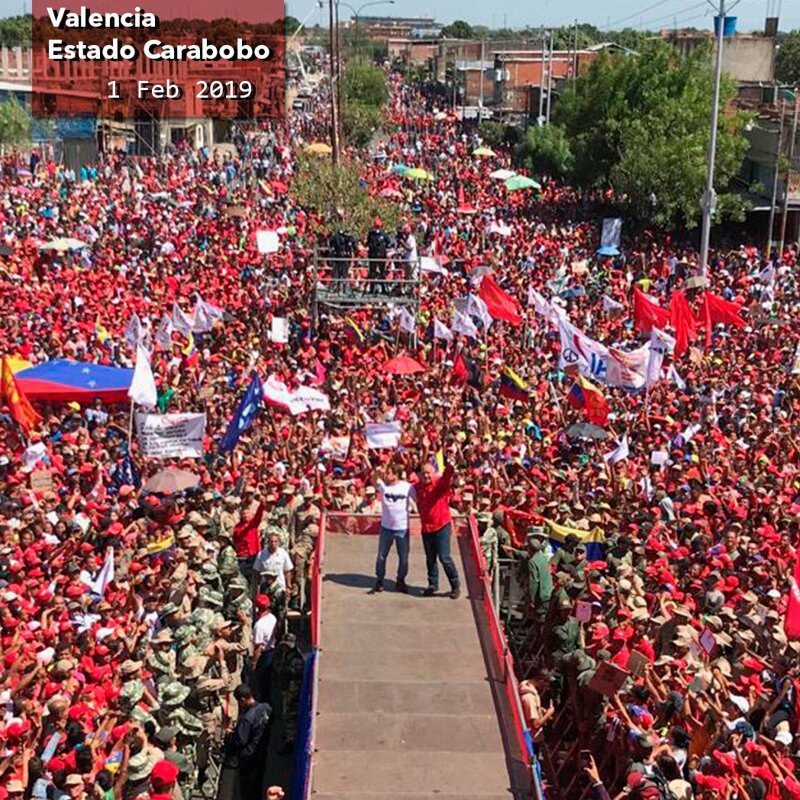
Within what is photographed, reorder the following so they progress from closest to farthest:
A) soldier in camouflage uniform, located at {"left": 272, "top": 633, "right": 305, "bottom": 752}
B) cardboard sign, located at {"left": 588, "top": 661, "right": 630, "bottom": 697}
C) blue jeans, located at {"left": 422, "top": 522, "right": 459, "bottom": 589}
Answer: cardboard sign, located at {"left": 588, "top": 661, "right": 630, "bottom": 697} → blue jeans, located at {"left": 422, "top": 522, "right": 459, "bottom": 589} → soldier in camouflage uniform, located at {"left": 272, "top": 633, "right": 305, "bottom": 752}

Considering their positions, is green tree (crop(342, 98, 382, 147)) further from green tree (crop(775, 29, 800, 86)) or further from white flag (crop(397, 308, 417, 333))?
white flag (crop(397, 308, 417, 333))

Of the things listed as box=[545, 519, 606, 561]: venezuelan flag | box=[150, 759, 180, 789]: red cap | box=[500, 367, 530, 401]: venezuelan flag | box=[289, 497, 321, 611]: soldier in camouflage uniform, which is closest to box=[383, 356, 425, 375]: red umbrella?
box=[500, 367, 530, 401]: venezuelan flag

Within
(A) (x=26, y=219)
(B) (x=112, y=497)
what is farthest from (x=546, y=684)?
(A) (x=26, y=219)

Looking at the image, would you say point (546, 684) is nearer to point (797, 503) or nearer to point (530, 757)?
point (530, 757)

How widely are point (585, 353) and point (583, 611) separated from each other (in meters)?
8.12

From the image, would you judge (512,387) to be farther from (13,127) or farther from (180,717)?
(13,127)

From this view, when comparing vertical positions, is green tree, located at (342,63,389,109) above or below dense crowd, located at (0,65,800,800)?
above

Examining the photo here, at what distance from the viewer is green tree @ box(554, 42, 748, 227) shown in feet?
121

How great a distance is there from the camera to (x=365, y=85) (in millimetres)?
76250

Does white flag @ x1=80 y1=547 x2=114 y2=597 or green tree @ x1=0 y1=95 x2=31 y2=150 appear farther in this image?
green tree @ x1=0 y1=95 x2=31 y2=150

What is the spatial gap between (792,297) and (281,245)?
12.4 m

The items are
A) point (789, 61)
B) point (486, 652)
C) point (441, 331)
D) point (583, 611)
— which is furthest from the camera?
point (789, 61)

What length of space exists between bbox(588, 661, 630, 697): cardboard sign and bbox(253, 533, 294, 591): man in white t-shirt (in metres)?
3.53

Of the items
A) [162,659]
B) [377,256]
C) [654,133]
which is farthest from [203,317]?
[654,133]
